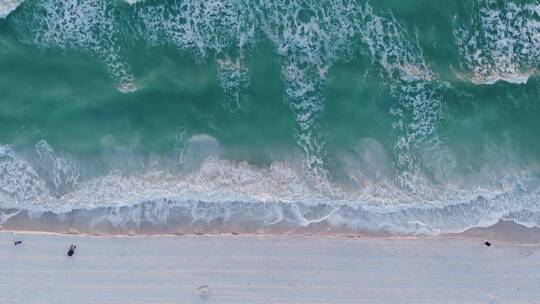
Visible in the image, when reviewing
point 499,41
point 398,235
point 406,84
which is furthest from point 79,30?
point 499,41

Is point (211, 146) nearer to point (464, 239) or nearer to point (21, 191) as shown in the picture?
point (21, 191)

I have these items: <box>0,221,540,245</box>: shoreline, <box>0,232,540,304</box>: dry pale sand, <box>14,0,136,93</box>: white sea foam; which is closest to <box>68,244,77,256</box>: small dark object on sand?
<box>0,232,540,304</box>: dry pale sand

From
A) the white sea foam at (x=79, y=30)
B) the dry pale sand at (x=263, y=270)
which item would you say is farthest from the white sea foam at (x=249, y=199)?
the white sea foam at (x=79, y=30)

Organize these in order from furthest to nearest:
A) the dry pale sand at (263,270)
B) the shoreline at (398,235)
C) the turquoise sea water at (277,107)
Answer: the turquoise sea water at (277,107), the shoreline at (398,235), the dry pale sand at (263,270)

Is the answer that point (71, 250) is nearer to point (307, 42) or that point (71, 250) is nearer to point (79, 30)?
point (79, 30)

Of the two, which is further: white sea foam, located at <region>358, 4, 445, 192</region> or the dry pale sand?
white sea foam, located at <region>358, 4, 445, 192</region>

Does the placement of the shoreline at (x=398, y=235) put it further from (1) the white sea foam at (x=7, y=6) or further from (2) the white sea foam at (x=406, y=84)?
(1) the white sea foam at (x=7, y=6)

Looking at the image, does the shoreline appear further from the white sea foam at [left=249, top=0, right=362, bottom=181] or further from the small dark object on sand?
the white sea foam at [left=249, top=0, right=362, bottom=181]
